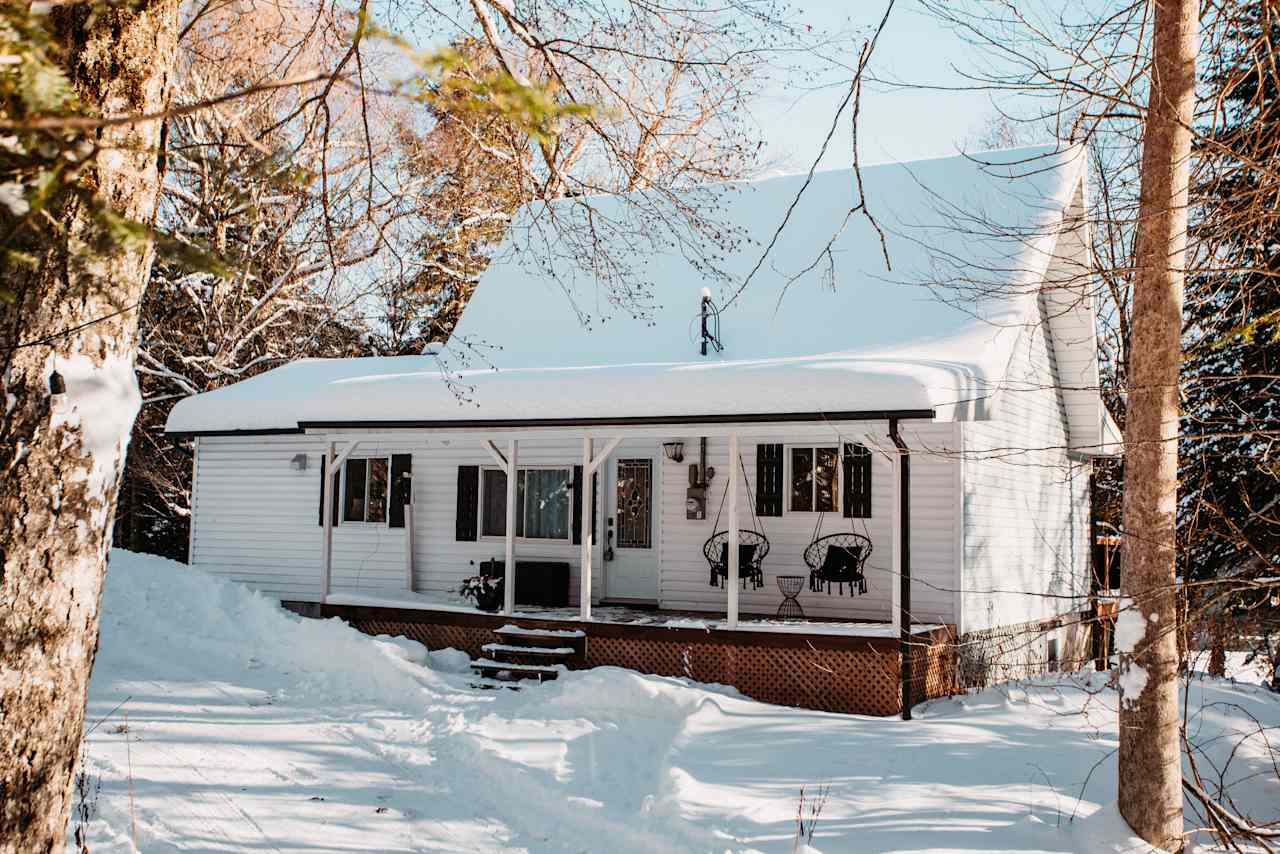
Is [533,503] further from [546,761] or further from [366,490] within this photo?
[546,761]

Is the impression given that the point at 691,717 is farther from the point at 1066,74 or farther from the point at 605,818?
the point at 1066,74

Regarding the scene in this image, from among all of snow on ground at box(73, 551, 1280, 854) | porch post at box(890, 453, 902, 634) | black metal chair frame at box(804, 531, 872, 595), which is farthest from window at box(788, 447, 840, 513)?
snow on ground at box(73, 551, 1280, 854)

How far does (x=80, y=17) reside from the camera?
2.92 m

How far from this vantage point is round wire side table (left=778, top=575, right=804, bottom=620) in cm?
1151

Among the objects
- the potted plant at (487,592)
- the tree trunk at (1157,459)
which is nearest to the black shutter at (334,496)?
the potted plant at (487,592)

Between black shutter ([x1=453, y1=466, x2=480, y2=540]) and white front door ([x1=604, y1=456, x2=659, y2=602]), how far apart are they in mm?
1907

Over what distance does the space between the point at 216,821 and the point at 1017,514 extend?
33.2 feet

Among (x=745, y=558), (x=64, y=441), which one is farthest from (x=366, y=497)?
(x=64, y=441)

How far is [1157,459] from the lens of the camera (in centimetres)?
629

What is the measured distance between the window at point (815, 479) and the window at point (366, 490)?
5.91 meters

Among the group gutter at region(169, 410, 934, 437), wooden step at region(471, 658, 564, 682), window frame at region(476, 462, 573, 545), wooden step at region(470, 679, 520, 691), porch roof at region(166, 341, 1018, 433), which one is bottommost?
wooden step at region(470, 679, 520, 691)

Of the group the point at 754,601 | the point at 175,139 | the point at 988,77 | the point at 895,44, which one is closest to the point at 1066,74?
the point at 988,77

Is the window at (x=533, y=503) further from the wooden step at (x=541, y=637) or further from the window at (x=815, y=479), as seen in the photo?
the window at (x=815, y=479)

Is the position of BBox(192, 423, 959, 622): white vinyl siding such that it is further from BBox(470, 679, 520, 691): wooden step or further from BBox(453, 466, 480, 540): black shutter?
BBox(470, 679, 520, 691): wooden step
